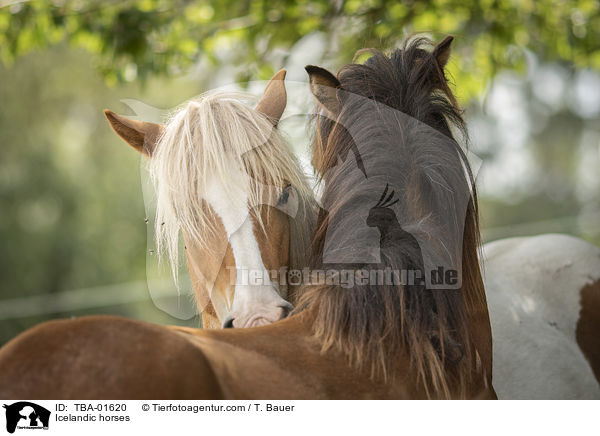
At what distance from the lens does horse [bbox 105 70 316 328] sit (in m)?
1.38

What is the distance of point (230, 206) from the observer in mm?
1428

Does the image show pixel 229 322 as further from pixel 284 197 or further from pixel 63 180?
pixel 63 180

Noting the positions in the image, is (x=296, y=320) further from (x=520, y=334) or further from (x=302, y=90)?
(x=520, y=334)

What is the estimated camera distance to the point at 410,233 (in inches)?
47.7

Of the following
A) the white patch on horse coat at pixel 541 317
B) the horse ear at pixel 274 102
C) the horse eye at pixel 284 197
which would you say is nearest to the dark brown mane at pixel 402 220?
the horse eye at pixel 284 197

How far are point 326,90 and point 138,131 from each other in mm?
576

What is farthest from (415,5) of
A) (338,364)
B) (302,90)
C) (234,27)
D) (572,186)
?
(572,186)

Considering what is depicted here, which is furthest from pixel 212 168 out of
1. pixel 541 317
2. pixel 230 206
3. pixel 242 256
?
pixel 541 317

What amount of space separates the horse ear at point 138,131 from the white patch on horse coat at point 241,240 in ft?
1.06

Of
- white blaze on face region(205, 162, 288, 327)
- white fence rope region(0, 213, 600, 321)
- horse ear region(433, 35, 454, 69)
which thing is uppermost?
horse ear region(433, 35, 454, 69)
